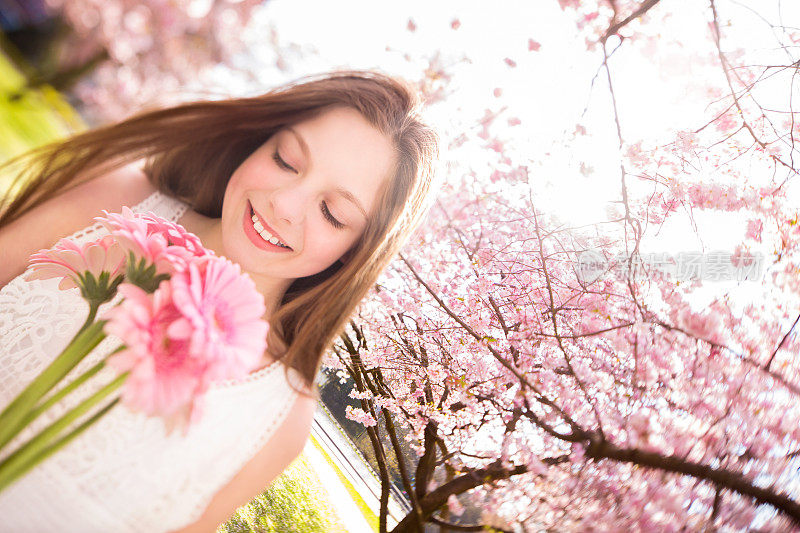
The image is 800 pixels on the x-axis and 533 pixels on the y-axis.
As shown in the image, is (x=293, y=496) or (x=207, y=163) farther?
(x=293, y=496)

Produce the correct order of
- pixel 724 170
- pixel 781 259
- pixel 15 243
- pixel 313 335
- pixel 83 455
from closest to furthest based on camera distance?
pixel 83 455
pixel 15 243
pixel 313 335
pixel 781 259
pixel 724 170

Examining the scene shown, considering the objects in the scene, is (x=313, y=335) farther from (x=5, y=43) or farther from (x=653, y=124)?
(x=5, y=43)

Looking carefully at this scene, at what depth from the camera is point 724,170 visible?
1.83 metres

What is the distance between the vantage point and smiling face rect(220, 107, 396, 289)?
1101 millimetres

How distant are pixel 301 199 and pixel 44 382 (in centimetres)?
68

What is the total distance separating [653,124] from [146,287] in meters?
1.89

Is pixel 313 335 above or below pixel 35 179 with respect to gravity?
below

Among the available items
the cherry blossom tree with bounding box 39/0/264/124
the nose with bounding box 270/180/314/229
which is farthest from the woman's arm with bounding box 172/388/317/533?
the cherry blossom tree with bounding box 39/0/264/124

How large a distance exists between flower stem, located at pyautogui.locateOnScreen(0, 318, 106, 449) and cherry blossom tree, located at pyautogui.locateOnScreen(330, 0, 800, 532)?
1297 millimetres

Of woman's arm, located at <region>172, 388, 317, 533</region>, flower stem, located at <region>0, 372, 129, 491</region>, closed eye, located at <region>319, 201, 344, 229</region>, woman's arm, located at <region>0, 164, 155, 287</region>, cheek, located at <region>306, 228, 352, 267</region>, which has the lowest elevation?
flower stem, located at <region>0, 372, 129, 491</region>

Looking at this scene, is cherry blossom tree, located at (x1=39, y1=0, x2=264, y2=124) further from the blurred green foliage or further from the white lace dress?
the blurred green foliage

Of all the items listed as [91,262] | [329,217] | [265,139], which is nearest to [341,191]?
[329,217]

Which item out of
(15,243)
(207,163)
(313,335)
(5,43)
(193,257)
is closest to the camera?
(193,257)

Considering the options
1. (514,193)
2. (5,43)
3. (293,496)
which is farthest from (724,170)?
(5,43)
